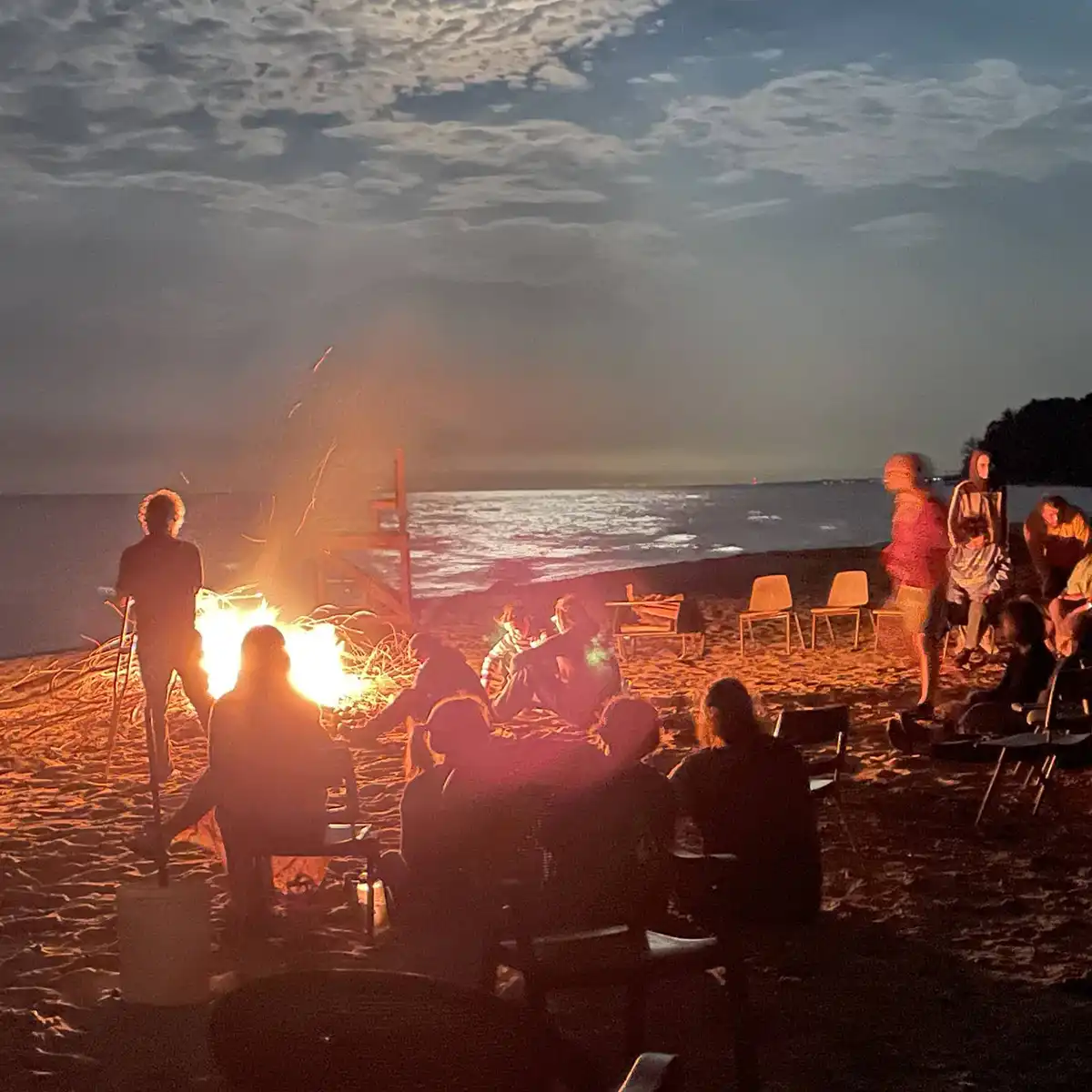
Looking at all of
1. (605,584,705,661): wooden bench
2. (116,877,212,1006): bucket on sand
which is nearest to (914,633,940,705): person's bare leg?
(605,584,705,661): wooden bench

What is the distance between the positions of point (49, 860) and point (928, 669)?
522cm

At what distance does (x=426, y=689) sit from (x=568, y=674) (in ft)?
4.92

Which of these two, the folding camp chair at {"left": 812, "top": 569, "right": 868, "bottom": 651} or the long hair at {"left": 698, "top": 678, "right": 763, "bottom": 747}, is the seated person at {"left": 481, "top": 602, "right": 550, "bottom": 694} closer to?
the long hair at {"left": 698, "top": 678, "right": 763, "bottom": 747}

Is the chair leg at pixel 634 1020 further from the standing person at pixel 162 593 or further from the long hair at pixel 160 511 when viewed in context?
the long hair at pixel 160 511

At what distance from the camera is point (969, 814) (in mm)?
5977

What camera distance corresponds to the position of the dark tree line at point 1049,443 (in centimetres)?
8375

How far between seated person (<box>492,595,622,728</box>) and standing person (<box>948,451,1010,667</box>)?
3.08m

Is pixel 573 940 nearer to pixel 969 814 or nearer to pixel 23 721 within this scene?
pixel 969 814

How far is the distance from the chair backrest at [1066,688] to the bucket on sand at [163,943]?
377 cm

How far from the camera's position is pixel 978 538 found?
9.26 meters

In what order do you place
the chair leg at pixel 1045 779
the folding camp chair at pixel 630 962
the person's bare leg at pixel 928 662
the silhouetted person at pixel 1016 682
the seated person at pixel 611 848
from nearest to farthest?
the folding camp chair at pixel 630 962 < the seated person at pixel 611 848 < the chair leg at pixel 1045 779 < the silhouetted person at pixel 1016 682 < the person's bare leg at pixel 928 662

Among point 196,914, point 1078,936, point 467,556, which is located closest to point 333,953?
point 196,914

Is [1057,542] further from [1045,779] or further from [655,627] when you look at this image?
[1045,779]

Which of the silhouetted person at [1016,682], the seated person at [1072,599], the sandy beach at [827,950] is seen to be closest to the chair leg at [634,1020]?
the sandy beach at [827,950]
